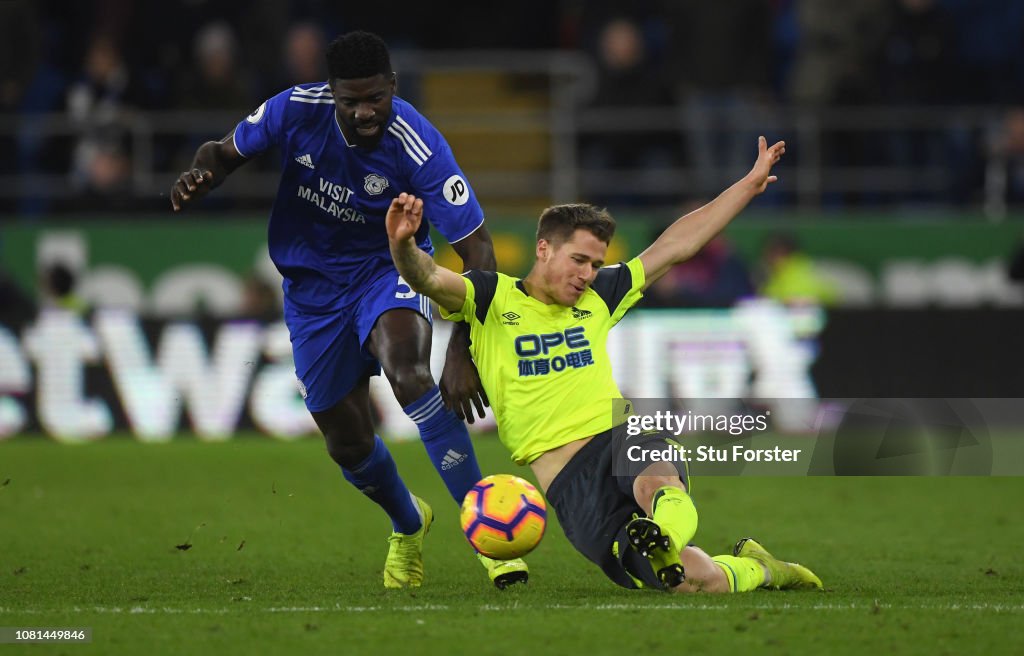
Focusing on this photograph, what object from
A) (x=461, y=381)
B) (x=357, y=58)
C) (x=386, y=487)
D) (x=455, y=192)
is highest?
(x=357, y=58)

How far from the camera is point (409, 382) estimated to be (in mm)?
6801

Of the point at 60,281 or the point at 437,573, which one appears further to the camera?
the point at 60,281

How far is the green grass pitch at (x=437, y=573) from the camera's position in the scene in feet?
18.0

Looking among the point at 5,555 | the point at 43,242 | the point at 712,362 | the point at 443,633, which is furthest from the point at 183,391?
the point at 443,633

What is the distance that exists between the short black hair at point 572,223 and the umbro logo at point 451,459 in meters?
1.08

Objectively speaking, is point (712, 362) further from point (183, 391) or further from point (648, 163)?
point (183, 391)

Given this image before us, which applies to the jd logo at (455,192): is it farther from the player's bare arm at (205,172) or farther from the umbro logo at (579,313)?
the player's bare arm at (205,172)

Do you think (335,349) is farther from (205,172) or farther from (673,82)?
(673,82)

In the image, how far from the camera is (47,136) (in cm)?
1627

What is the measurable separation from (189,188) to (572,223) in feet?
5.62

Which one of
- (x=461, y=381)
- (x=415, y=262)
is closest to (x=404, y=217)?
Result: (x=415, y=262)

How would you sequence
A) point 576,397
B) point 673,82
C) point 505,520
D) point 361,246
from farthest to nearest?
1. point 673,82
2. point 361,246
3. point 576,397
4. point 505,520

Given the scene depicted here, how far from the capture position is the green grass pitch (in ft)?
18.0

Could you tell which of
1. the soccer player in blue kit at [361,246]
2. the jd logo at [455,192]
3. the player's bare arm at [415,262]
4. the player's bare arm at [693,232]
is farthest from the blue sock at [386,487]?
the player's bare arm at [693,232]
